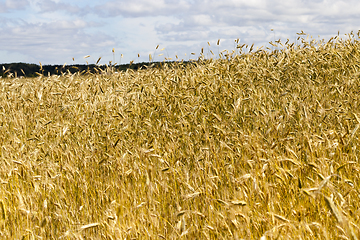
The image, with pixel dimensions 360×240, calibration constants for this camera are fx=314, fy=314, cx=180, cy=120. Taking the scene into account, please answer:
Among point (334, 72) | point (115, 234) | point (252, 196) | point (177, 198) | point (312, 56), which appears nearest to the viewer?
point (115, 234)

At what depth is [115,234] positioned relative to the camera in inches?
71.8

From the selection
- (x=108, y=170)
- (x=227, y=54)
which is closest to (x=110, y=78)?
(x=227, y=54)

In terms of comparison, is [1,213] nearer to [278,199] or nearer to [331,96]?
[278,199]

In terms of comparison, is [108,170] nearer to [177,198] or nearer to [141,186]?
[141,186]

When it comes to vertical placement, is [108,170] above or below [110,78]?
below

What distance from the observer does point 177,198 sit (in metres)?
2.28

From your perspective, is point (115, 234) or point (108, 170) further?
point (108, 170)

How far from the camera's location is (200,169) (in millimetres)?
2609

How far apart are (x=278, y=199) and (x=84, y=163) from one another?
165cm

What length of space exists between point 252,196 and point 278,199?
0.63ft

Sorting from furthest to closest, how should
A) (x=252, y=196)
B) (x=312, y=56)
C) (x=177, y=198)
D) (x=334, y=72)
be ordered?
(x=312, y=56) < (x=334, y=72) < (x=177, y=198) < (x=252, y=196)

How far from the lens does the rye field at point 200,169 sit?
1.84m

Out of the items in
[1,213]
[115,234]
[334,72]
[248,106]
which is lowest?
[1,213]

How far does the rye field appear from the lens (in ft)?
6.02
